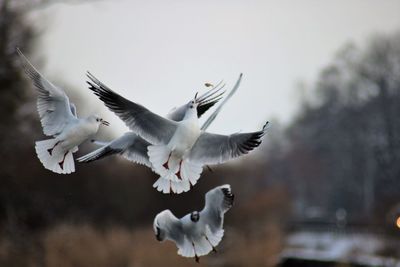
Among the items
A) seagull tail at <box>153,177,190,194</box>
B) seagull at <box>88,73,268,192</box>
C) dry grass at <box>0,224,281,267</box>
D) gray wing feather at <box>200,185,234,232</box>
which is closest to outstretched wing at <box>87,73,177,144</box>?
seagull at <box>88,73,268,192</box>

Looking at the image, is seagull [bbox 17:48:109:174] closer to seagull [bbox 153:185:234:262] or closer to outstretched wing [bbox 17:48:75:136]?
outstretched wing [bbox 17:48:75:136]

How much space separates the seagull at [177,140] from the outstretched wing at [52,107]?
0.32 m

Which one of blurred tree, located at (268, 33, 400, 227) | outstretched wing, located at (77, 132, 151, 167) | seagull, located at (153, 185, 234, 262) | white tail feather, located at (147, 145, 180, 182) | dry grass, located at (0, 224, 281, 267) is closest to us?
white tail feather, located at (147, 145, 180, 182)

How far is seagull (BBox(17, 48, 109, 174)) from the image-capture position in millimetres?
4156

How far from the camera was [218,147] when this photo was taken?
4.26 metres

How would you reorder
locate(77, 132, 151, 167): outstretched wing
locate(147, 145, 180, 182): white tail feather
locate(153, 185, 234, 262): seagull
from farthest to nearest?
locate(77, 132, 151, 167): outstretched wing, locate(153, 185, 234, 262): seagull, locate(147, 145, 180, 182): white tail feather

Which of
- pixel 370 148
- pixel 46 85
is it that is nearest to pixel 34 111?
pixel 46 85

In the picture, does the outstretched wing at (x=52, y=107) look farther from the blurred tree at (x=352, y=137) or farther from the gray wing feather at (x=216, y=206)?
the blurred tree at (x=352, y=137)

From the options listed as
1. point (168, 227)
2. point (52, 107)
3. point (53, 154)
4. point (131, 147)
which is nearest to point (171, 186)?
point (168, 227)

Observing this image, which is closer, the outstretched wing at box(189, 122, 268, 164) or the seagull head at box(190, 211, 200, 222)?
the outstretched wing at box(189, 122, 268, 164)

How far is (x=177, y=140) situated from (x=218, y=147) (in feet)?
1.07

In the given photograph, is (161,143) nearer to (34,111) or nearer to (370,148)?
(34,111)

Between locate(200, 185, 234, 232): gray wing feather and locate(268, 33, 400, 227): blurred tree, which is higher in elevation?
locate(268, 33, 400, 227): blurred tree

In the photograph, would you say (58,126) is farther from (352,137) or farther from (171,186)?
(352,137)
